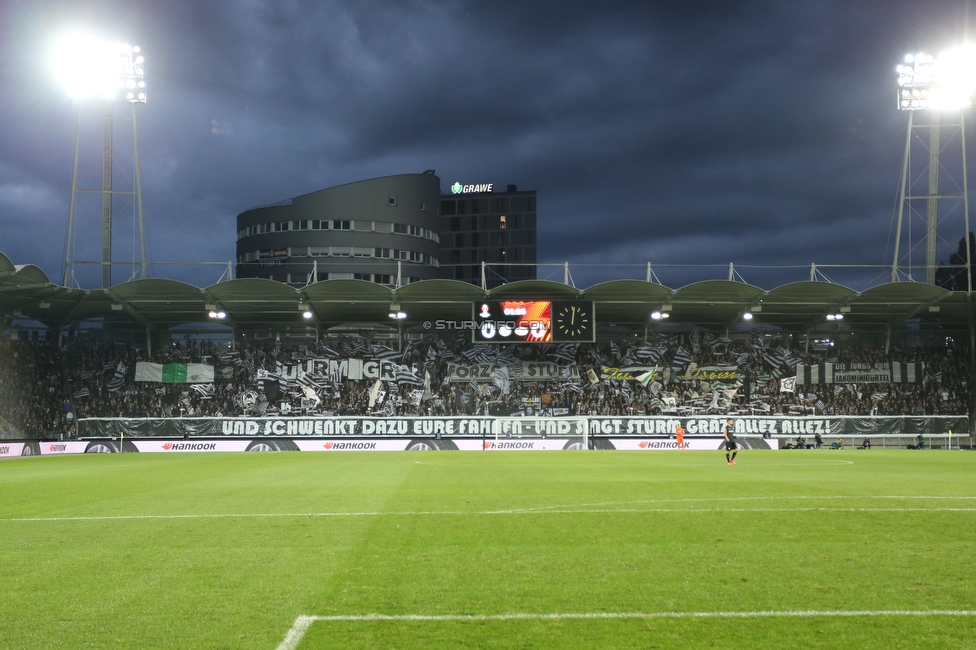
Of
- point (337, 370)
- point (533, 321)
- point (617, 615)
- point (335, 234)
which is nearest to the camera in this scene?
Result: point (617, 615)

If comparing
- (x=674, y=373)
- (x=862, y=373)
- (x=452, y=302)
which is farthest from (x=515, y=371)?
(x=862, y=373)

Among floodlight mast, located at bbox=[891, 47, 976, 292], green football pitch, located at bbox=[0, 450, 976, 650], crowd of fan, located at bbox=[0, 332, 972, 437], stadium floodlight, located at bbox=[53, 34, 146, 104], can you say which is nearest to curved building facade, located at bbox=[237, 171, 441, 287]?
crowd of fan, located at bbox=[0, 332, 972, 437]

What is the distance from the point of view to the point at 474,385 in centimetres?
5172

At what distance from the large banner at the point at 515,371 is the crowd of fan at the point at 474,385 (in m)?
0.32

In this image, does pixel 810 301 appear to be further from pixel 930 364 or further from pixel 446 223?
pixel 446 223

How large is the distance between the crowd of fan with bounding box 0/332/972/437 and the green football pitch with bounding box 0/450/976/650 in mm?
34687

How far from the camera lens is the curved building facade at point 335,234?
92.9 m

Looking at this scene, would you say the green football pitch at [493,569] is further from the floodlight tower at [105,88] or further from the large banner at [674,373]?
the large banner at [674,373]

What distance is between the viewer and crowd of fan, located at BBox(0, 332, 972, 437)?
49.3 m

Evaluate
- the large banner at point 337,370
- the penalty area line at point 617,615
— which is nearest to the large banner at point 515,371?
the large banner at point 337,370

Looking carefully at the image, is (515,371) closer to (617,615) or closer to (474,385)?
(474,385)

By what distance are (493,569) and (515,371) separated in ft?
143

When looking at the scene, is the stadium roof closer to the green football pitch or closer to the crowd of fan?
the crowd of fan

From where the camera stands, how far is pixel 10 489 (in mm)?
17875
